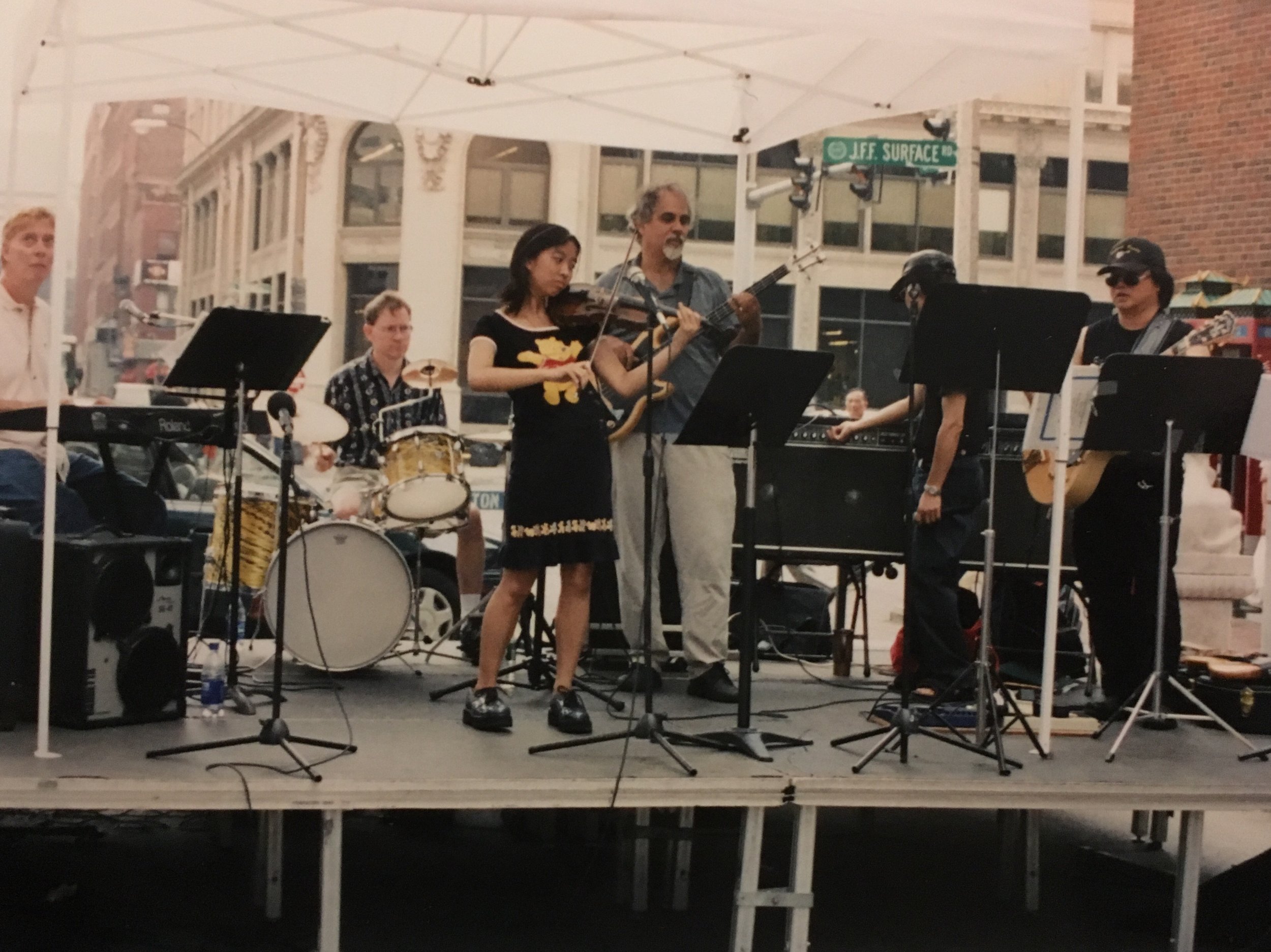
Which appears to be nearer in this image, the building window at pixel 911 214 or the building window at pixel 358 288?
the building window at pixel 358 288

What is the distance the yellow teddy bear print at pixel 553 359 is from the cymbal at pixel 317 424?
6.33 ft

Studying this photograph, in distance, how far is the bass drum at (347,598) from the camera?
6.95 metres

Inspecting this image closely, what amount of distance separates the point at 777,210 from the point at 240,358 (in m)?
28.2

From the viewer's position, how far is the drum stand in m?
6.40

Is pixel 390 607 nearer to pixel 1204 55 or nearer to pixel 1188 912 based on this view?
pixel 1188 912

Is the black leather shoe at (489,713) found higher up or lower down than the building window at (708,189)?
lower down

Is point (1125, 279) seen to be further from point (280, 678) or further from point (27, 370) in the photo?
point (27, 370)

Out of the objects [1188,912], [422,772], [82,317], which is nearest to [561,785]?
[422,772]

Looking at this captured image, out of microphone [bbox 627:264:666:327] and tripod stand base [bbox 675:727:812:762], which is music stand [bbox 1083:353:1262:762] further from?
microphone [bbox 627:264:666:327]

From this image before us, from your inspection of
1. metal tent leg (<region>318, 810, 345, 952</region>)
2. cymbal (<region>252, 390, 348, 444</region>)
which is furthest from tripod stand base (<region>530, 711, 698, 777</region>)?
cymbal (<region>252, 390, 348, 444</region>)

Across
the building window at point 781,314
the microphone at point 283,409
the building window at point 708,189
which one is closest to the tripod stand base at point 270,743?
the microphone at point 283,409

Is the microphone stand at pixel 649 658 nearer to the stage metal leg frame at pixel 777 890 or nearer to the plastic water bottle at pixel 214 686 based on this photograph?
the stage metal leg frame at pixel 777 890

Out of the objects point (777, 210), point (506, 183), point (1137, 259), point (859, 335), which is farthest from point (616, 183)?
point (1137, 259)

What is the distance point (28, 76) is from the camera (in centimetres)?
627
